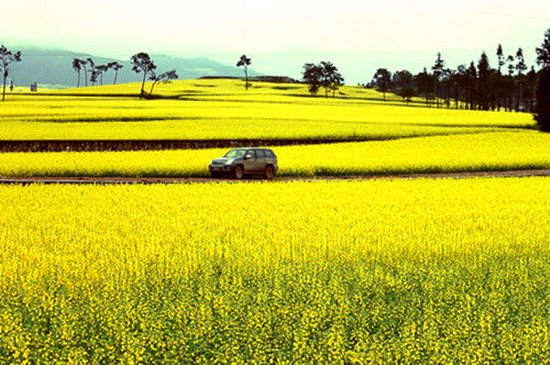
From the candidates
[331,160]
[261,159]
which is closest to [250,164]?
[261,159]

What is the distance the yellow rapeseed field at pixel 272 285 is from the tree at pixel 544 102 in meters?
52.3

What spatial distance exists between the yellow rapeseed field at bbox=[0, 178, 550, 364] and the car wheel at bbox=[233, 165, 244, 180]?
12624mm

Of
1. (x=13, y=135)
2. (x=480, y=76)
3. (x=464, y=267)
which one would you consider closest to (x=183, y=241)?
(x=464, y=267)

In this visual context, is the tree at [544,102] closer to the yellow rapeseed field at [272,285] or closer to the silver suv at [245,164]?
the silver suv at [245,164]

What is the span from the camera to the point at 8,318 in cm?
886

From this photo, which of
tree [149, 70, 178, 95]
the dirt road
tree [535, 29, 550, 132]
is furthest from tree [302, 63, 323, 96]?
the dirt road

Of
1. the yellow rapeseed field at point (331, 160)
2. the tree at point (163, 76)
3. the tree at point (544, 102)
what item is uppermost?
the tree at point (163, 76)

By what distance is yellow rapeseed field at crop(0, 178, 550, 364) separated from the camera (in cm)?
798

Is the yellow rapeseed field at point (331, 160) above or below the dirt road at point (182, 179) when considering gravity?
above

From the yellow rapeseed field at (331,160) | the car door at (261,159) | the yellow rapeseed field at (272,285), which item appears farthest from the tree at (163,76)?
the yellow rapeseed field at (272,285)

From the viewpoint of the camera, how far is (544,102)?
219 feet

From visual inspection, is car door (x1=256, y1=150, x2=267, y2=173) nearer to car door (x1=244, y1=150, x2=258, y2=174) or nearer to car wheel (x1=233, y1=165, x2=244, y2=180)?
car door (x1=244, y1=150, x2=258, y2=174)

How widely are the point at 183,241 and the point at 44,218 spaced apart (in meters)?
5.41

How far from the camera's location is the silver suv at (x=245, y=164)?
103 ft
